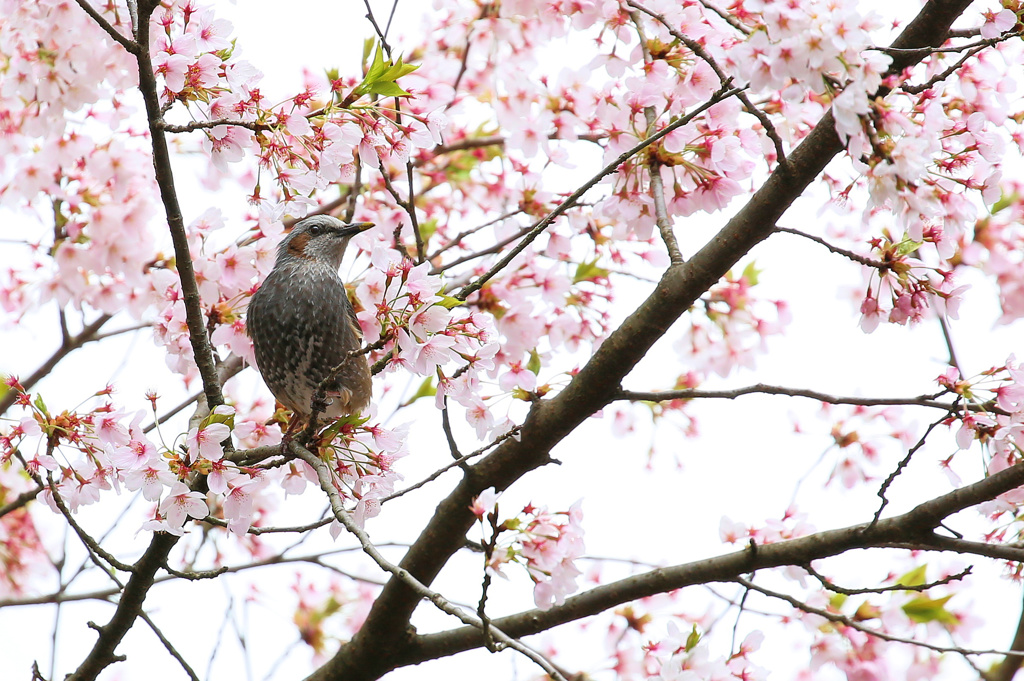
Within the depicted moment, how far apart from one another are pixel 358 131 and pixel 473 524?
4.40ft

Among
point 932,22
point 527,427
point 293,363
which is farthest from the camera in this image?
point 293,363

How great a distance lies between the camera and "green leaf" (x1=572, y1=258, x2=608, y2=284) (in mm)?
3920

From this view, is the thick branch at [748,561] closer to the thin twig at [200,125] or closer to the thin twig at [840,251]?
the thin twig at [840,251]

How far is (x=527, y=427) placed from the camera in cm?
290

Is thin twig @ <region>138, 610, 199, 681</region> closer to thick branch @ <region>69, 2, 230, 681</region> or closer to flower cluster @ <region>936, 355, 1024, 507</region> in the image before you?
thick branch @ <region>69, 2, 230, 681</region>

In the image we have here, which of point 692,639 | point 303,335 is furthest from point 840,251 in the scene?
point 303,335

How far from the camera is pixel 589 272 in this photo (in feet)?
12.9

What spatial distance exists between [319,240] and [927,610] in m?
2.98

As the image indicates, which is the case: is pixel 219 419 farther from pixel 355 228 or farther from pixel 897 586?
pixel 897 586

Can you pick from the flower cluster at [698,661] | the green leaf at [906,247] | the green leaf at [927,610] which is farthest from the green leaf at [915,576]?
the green leaf at [906,247]

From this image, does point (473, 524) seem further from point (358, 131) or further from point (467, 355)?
point (358, 131)

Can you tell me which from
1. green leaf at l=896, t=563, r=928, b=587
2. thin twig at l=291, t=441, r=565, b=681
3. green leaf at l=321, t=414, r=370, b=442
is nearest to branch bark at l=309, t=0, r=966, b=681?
green leaf at l=321, t=414, r=370, b=442

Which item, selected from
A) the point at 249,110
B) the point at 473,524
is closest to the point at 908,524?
the point at 473,524

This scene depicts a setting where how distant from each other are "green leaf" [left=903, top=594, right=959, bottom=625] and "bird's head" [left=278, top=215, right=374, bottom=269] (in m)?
2.71
